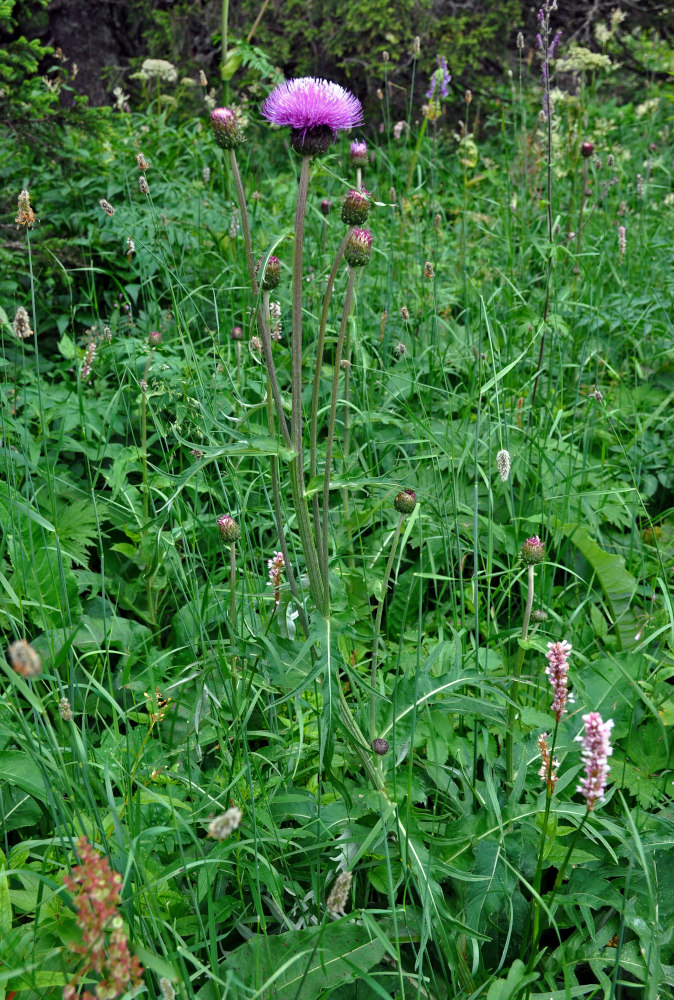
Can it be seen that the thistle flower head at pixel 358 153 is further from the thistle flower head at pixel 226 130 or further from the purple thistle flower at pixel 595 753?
the purple thistle flower at pixel 595 753

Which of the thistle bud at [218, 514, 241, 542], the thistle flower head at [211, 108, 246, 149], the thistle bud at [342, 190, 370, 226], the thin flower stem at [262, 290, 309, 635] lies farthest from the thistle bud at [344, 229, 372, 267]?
the thistle bud at [218, 514, 241, 542]

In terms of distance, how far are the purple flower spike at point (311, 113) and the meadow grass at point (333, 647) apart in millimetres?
149

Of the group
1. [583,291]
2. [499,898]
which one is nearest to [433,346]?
[583,291]

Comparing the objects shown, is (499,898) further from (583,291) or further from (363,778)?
(583,291)

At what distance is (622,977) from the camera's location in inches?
46.9

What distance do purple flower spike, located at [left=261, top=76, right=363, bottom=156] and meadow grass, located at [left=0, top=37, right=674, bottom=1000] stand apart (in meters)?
0.15

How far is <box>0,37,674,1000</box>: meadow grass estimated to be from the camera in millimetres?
1089

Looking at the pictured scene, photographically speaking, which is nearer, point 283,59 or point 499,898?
point 499,898

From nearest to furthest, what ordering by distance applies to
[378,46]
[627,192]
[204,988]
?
1. [204,988]
2. [627,192]
3. [378,46]

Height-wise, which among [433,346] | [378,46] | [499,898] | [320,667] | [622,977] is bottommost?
[622,977]

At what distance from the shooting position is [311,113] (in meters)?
1.16

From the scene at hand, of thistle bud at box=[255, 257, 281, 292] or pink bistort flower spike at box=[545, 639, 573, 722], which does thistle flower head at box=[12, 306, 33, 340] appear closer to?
thistle bud at box=[255, 257, 281, 292]

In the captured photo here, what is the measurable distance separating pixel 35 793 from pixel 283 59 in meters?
5.20

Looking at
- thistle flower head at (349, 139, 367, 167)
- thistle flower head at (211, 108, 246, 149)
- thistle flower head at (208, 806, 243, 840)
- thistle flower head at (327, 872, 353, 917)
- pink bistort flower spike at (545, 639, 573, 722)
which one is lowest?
thistle flower head at (327, 872, 353, 917)
